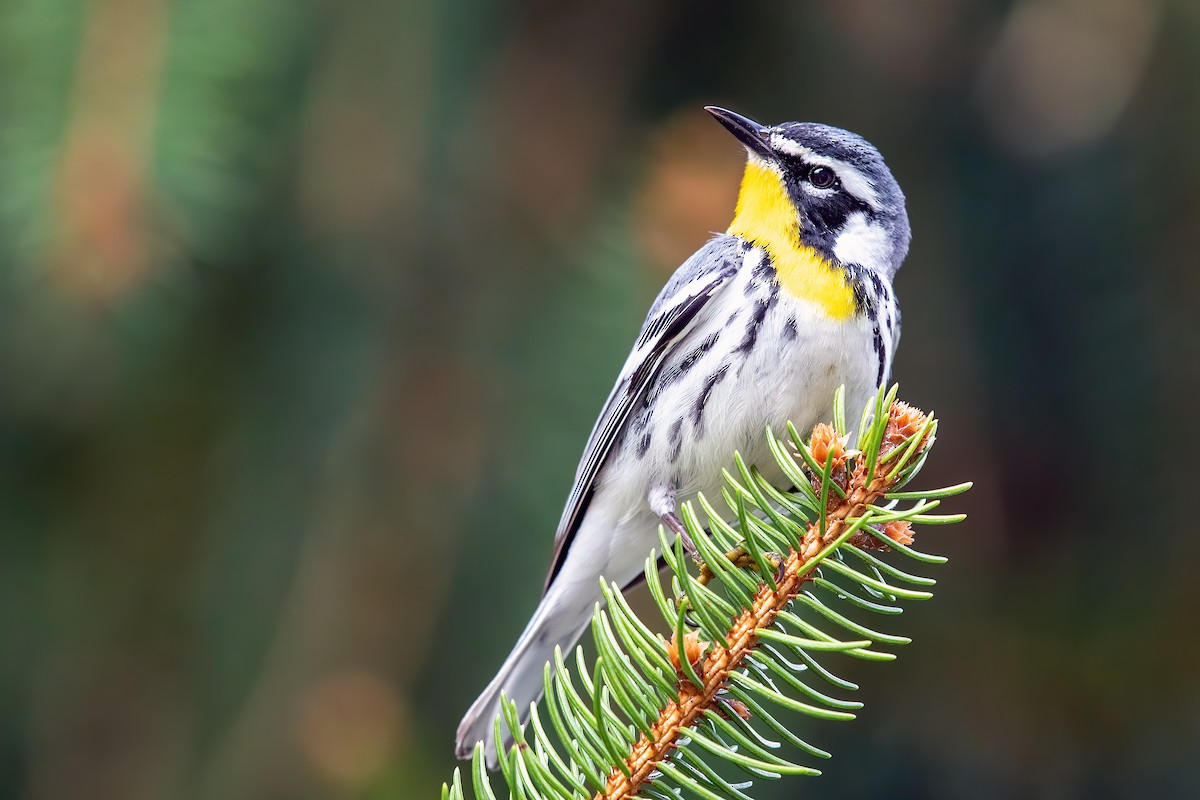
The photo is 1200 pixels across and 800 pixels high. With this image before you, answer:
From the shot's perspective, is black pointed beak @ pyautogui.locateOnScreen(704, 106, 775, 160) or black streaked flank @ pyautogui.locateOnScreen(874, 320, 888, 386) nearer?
black streaked flank @ pyautogui.locateOnScreen(874, 320, 888, 386)

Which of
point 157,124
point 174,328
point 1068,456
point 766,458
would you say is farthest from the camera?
point 1068,456

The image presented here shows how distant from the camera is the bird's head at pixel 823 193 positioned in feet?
9.20

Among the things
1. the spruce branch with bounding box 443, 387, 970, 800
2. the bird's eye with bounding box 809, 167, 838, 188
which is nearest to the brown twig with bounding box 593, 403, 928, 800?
the spruce branch with bounding box 443, 387, 970, 800

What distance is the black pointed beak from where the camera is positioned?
108 inches

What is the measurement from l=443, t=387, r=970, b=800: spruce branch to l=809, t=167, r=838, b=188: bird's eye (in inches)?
55.1

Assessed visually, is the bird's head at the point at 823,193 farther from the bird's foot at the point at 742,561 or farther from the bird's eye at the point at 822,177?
the bird's foot at the point at 742,561

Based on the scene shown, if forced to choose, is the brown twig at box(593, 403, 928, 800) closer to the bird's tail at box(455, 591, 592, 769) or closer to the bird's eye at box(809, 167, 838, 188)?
the bird's tail at box(455, 591, 592, 769)

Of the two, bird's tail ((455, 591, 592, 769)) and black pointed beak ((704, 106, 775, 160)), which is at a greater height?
black pointed beak ((704, 106, 775, 160))

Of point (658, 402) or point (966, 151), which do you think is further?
point (966, 151)

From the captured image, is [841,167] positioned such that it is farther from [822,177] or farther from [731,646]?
[731,646]

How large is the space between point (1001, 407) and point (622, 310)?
1163 millimetres

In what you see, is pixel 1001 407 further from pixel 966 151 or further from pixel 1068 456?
pixel 966 151

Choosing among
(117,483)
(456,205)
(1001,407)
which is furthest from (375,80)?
(1001,407)

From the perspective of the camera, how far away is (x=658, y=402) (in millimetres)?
2725
